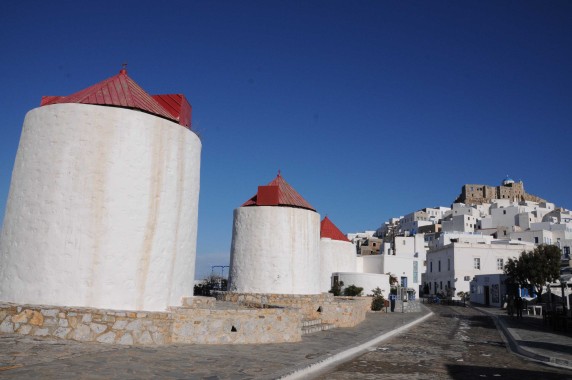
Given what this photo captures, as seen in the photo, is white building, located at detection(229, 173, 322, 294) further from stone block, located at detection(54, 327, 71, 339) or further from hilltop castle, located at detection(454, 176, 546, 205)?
hilltop castle, located at detection(454, 176, 546, 205)

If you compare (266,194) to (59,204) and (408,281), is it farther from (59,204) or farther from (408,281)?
(408,281)

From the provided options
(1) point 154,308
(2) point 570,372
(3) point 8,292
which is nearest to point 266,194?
(1) point 154,308

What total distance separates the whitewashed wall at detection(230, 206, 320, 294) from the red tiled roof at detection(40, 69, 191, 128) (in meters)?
6.58

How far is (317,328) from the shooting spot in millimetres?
14195

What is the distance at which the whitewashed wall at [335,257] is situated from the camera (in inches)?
1169

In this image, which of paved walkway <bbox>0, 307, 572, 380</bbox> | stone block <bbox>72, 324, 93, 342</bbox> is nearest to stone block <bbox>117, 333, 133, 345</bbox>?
paved walkway <bbox>0, 307, 572, 380</bbox>

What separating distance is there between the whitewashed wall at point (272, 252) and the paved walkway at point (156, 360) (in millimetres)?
7041

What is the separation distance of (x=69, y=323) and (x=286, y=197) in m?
10.6

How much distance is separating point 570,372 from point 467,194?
98168 millimetres

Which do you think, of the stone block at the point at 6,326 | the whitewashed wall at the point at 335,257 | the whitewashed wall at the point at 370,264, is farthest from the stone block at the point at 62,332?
the whitewashed wall at the point at 370,264

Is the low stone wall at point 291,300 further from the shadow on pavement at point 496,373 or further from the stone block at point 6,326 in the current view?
the stone block at point 6,326

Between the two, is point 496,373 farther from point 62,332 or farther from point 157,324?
point 62,332

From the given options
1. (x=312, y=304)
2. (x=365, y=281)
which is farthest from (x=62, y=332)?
(x=365, y=281)

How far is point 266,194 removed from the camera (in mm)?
18000
